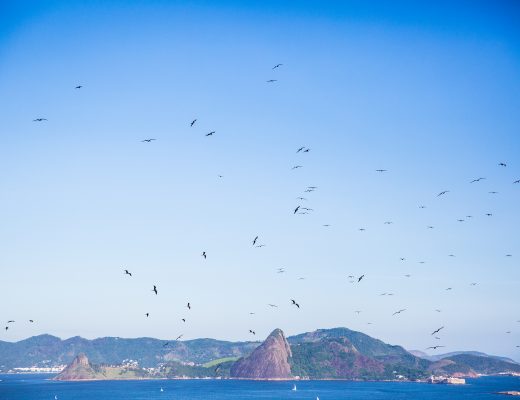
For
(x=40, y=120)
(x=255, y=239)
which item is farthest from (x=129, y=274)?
(x=40, y=120)

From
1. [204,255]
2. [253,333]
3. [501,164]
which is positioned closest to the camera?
[204,255]

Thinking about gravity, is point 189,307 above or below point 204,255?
below

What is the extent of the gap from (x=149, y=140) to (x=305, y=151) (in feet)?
47.1

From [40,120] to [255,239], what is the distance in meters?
21.4

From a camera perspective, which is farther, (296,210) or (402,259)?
(402,259)

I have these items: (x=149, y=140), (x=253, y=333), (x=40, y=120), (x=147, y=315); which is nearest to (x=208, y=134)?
(x=149, y=140)

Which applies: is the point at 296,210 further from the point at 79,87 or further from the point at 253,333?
the point at 253,333

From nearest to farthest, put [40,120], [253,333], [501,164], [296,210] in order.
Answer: [40,120], [296,210], [501,164], [253,333]

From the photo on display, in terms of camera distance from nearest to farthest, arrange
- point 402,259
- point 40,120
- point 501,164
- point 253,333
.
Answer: point 40,120, point 501,164, point 402,259, point 253,333

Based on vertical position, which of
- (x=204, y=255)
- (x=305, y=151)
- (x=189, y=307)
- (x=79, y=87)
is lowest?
(x=189, y=307)

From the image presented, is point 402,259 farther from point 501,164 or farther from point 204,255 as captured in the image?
point 204,255

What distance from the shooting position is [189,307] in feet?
215

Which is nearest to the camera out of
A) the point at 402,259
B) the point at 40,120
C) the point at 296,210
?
the point at 40,120

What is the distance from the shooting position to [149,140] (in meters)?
55.5
